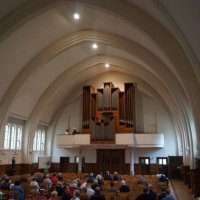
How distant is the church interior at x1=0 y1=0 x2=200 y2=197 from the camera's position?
42.9 ft

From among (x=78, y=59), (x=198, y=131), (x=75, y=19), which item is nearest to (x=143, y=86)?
(x=78, y=59)

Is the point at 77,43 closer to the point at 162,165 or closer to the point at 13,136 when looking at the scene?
the point at 13,136

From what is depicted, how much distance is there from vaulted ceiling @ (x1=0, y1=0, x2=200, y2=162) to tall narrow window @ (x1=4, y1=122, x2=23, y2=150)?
1100 mm

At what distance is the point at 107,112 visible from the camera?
23969 mm

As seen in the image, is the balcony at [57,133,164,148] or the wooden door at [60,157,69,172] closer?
the balcony at [57,133,164,148]

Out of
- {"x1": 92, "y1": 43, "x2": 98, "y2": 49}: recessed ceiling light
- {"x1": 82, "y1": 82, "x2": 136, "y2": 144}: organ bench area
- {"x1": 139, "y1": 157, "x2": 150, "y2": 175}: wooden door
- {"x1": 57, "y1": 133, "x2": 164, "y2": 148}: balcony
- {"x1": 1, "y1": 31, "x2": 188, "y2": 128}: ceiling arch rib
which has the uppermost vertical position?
{"x1": 92, "y1": 43, "x2": 98, "y2": 49}: recessed ceiling light

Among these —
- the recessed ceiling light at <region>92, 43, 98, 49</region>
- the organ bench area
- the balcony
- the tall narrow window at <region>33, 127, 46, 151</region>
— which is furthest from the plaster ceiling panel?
the tall narrow window at <region>33, 127, 46, 151</region>

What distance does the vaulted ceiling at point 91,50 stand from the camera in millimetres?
12320

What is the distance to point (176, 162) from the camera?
907 inches

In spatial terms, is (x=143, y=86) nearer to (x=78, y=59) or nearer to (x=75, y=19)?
(x=78, y=59)

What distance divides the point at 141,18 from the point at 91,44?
7749 mm

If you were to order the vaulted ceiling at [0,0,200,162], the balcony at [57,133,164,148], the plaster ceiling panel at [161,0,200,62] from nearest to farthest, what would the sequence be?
the plaster ceiling panel at [161,0,200,62], the vaulted ceiling at [0,0,200,162], the balcony at [57,133,164,148]

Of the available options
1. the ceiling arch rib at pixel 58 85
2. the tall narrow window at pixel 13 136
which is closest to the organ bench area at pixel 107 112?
the ceiling arch rib at pixel 58 85

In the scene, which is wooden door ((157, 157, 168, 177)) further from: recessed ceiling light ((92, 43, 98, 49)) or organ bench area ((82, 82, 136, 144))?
recessed ceiling light ((92, 43, 98, 49))
